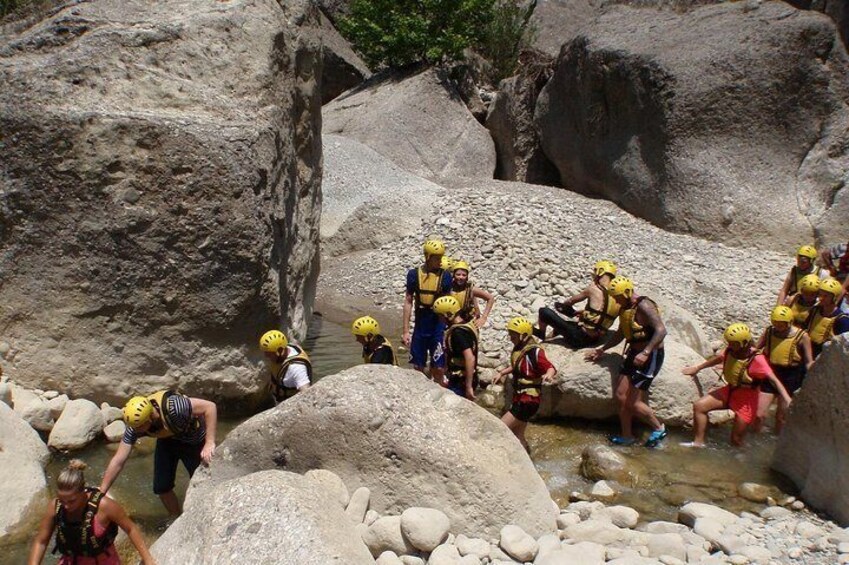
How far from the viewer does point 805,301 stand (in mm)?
8953

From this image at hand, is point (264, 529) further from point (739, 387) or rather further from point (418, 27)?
point (418, 27)

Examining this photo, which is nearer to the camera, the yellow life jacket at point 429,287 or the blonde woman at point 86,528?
the blonde woman at point 86,528

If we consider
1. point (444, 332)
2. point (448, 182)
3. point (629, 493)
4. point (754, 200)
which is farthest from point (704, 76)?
point (629, 493)

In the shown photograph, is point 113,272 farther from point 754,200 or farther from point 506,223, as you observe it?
point 754,200

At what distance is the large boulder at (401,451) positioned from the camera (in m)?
5.52

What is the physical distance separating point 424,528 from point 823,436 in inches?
144

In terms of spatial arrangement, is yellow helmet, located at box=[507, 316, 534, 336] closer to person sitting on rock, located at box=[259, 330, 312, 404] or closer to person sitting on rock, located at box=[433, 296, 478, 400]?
person sitting on rock, located at box=[433, 296, 478, 400]

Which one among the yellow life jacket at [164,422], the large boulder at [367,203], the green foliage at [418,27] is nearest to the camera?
the yellow life jacket at [164,422]

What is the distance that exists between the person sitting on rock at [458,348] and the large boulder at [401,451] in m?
1.82

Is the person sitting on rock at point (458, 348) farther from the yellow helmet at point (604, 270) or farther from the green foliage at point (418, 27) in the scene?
the green foliage at point (418, 27)

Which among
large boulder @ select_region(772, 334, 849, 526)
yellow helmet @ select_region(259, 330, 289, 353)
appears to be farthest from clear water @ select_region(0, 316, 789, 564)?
yellow helmet @ select_region(259, 330, 289, 353)

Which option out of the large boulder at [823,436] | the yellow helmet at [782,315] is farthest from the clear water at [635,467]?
the yellow helmet at [782,315]

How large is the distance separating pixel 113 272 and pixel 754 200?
442 inches

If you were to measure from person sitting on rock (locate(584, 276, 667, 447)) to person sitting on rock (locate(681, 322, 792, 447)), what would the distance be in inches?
17.0
